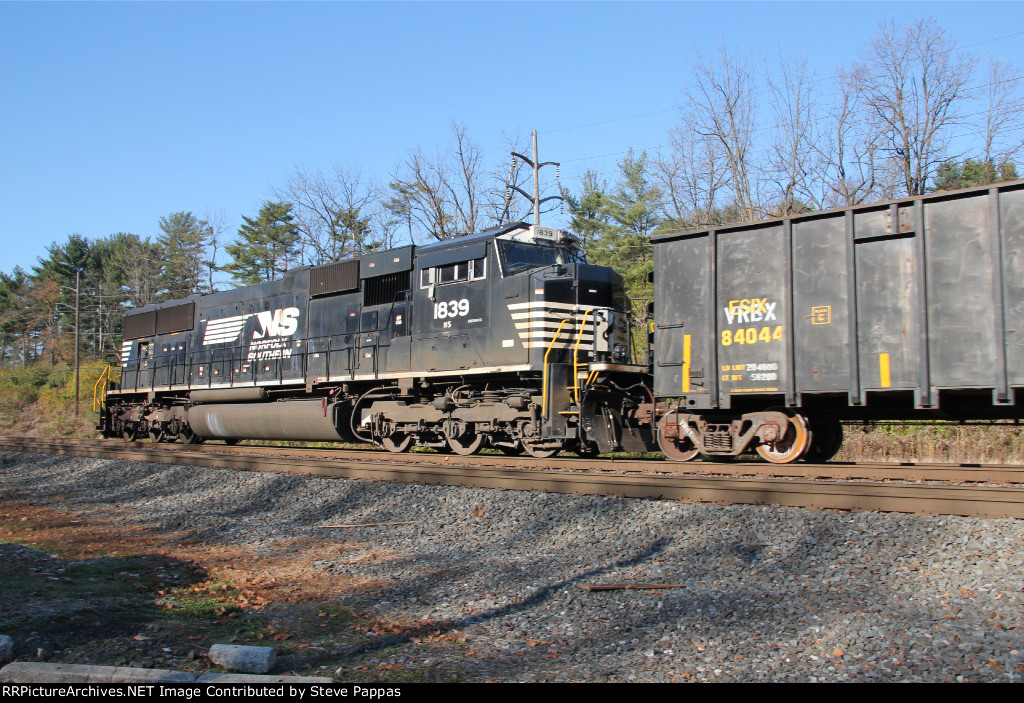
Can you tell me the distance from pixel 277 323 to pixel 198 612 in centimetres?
1280

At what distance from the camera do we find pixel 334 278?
51.0 feet

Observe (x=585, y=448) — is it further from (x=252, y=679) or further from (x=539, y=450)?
(x=252, y=679)

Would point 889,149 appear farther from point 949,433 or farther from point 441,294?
point 441,294

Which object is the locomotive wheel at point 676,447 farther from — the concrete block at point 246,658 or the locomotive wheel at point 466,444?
the concrete block at point 246,658

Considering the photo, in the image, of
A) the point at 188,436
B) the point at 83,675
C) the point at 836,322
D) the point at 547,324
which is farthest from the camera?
the point at 188,436

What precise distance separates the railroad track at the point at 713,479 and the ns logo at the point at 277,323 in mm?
3900

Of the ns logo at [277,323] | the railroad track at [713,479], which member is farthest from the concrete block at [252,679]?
the ns logo at [277,323]

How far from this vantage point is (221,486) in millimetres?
10773

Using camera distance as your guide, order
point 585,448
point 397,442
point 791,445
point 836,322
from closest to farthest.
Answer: point 836,322 → point 791,445 → point 585,448 → point 397,442

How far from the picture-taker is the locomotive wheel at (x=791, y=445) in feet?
30.8

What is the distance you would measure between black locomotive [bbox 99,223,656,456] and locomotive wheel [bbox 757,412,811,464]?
186 centimetres

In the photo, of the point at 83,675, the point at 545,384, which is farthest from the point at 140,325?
the point at 83,675

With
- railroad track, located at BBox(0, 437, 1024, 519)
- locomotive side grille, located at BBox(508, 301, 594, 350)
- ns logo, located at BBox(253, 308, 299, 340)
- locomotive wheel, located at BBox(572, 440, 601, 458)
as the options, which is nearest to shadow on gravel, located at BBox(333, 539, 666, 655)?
railroad track, located at BBox(0, 437, 1024, 519)

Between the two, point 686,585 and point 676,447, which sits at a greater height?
point 676,447
